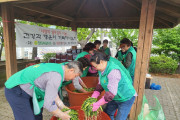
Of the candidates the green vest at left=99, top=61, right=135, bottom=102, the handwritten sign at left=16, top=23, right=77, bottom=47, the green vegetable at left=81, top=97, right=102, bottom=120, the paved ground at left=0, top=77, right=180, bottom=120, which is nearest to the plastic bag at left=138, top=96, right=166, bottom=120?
the paved ground at left=0, top=77, right=180, bottom=120

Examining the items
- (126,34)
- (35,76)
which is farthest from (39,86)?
(126,34)

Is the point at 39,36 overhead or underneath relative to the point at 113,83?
overhead

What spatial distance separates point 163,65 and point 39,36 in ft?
24.3

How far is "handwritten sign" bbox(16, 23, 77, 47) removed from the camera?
10.6ft

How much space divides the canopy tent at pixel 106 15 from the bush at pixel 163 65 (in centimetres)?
310

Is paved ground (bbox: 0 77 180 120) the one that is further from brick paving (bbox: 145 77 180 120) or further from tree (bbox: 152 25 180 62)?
tree (bbox: 152 25 180 62)

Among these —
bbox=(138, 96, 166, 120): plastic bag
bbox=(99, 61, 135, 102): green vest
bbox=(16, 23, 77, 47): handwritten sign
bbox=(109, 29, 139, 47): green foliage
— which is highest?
bbox=(109, 29, 139, 47): green foliage

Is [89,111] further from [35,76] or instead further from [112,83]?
[35,76]

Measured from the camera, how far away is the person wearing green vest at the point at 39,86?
1.46 m

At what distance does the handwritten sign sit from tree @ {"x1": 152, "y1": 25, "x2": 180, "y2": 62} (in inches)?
280

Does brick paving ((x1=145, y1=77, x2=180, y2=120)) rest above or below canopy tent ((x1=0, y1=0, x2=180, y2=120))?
below

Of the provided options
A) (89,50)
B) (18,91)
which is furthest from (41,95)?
(89,50)

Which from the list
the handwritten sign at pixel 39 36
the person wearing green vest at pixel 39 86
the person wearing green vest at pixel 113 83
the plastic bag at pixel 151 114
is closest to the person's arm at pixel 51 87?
the person wearing green vest at pixel 39 86

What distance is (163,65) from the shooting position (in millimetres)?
7762
